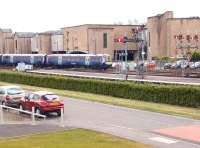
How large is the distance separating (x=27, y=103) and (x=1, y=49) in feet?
445

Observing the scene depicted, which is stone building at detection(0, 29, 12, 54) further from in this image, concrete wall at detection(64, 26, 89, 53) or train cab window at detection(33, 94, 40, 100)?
train cab window at detection(33, 94, 40, 100)

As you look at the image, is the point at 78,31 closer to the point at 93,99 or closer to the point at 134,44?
the point at 134,44

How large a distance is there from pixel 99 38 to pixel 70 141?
107567mm

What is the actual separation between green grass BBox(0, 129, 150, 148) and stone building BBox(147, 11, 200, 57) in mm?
86073

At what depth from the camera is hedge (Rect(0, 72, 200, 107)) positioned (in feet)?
119

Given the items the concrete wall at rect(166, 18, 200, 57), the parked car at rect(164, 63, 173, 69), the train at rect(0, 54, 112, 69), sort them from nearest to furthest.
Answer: the train at rect(0, 54, 112, 69) → the parked car at rect(164, 63, 173, 69) → the concrete wall at rect(166, 18, 200, 57)

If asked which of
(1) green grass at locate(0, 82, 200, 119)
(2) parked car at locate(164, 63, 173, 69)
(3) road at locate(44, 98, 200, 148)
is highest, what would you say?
(2) parked car at locate(164, 63, 173, 69)

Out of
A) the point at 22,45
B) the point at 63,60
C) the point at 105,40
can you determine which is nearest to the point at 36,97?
the point at 63,60

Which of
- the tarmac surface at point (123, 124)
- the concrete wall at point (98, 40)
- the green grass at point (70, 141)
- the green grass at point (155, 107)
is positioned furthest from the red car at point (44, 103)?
the concrete wall at point (98, 40)

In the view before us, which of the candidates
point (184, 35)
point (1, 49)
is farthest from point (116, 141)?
point (1, 49)

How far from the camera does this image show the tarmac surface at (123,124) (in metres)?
22.6

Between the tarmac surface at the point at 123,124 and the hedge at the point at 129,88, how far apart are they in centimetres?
420

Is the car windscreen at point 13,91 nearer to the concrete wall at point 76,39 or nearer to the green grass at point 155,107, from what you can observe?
the green grass at point 155,107

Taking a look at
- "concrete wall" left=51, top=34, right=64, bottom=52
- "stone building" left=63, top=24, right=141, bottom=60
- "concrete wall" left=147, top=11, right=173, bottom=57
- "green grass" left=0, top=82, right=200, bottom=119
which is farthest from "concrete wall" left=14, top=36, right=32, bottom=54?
"green grass" left=0, top=82, right=200, bottom=119
